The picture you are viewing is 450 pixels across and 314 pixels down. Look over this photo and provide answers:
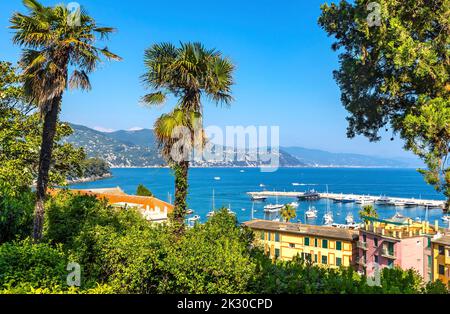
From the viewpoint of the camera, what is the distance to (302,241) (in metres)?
45.4

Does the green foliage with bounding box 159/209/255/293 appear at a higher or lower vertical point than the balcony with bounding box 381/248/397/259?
higher

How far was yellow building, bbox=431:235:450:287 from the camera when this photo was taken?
33312 mm

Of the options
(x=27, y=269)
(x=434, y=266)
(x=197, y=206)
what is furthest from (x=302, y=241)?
(x=197, y=206)

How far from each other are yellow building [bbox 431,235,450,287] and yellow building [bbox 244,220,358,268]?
29.7 feet

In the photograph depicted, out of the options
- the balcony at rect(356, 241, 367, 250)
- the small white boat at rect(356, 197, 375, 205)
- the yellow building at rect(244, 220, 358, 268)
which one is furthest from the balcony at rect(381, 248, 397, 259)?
the small white boat at rect(356, 197, 375, 205)

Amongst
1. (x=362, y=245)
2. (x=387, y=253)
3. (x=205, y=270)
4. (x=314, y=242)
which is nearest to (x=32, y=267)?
(x=205, y=270)

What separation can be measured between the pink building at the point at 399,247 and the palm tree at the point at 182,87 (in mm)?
29595

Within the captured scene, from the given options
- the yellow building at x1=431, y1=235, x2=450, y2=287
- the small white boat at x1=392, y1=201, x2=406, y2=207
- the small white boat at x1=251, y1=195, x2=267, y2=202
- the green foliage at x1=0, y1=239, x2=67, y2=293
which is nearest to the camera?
the green foliage at x1=0, y1=239, x2=67, y2=293

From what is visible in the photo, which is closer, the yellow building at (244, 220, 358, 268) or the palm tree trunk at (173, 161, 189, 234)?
the palm tree trunk at (173, 161, 189, 234)

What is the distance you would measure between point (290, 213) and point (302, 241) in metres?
10.7
